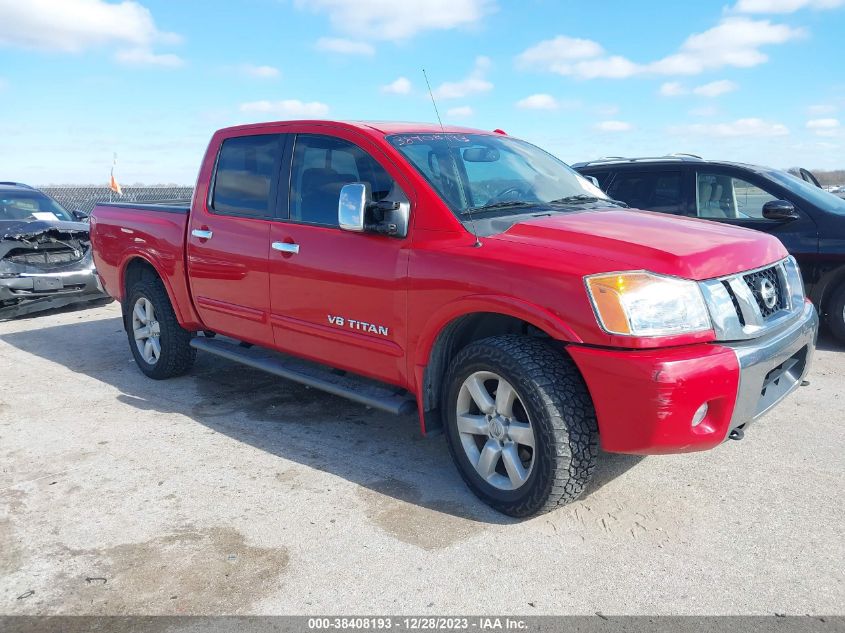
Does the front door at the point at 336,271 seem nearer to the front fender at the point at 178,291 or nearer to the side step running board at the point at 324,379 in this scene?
the side step running board at the point at 324,379

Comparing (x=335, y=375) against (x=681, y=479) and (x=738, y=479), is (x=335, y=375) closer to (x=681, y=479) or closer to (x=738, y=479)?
(x=681, y=479)

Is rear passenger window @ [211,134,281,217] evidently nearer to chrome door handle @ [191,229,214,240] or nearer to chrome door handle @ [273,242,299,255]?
chrome door handle @ [191,229,214,240]

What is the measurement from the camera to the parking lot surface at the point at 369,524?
277 cm

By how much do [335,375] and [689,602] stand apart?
239 centimetres

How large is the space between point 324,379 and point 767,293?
245cm

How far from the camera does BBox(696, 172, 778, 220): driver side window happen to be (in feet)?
22.3

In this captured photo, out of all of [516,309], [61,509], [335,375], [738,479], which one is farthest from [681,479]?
[61,509]

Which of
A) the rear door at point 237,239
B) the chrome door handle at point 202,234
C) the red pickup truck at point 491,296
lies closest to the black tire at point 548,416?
the red pickup truck at point 491,296

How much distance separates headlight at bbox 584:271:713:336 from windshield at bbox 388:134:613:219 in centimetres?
98

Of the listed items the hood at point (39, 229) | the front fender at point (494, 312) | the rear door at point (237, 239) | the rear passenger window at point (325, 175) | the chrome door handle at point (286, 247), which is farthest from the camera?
the hood at point (39, 229)


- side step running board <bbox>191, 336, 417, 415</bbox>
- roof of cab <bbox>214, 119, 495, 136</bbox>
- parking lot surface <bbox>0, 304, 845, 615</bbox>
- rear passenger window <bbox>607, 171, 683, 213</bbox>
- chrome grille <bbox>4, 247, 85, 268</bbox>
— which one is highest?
roof of cab <bbox>214, 119, 495, 136</bbox>

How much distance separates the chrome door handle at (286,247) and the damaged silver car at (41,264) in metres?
5.48

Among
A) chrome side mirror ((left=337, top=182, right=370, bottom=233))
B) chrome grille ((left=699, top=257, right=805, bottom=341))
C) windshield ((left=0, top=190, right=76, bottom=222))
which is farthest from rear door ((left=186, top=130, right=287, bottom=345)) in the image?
windshield ((left=0, top=190, right=76, bottom=222))

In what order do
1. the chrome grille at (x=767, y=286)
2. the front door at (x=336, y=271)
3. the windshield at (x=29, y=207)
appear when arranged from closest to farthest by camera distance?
the chrome grille at (x=767, y=286) < the front door at (x=336, y=271) < the windshield at (x=29, y=207)
